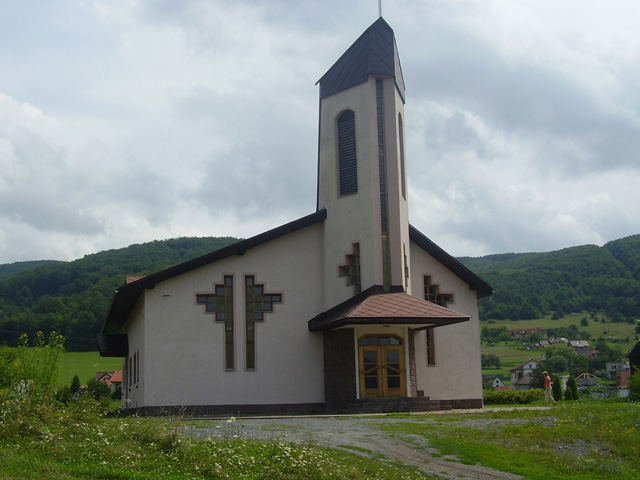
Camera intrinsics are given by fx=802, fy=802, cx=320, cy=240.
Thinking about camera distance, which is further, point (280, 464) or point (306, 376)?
→ point (306, 376)

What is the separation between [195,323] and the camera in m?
27.0

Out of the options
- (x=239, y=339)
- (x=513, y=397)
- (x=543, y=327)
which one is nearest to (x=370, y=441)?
A: (x=239, y=339)

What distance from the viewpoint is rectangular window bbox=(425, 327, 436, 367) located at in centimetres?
2928

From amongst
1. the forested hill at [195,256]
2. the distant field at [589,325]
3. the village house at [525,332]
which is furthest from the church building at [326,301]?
the distant field at [589,325]

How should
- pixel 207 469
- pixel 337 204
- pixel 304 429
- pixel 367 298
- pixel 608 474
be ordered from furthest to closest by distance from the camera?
pixel 337 204 < pixel 367 298 < pixel 304 429 < pixel 608 474 < pixel 207 469

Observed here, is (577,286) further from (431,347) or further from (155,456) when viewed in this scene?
(155,456)

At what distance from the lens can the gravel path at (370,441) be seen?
42.9ft

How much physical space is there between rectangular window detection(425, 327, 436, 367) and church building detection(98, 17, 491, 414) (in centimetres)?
4

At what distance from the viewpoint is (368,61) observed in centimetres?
2783

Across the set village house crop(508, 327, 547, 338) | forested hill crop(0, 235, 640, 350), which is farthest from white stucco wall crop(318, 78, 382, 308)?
village house crop(508, 327, 547, 338)

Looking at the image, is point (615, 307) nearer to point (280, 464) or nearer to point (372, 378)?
point (372, 378)

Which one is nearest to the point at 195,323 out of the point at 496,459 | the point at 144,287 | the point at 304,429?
the point at 144,287

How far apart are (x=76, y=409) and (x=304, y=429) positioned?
15.6ft

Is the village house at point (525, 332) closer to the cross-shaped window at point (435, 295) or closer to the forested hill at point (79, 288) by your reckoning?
the forested hill at point (79, 288)
